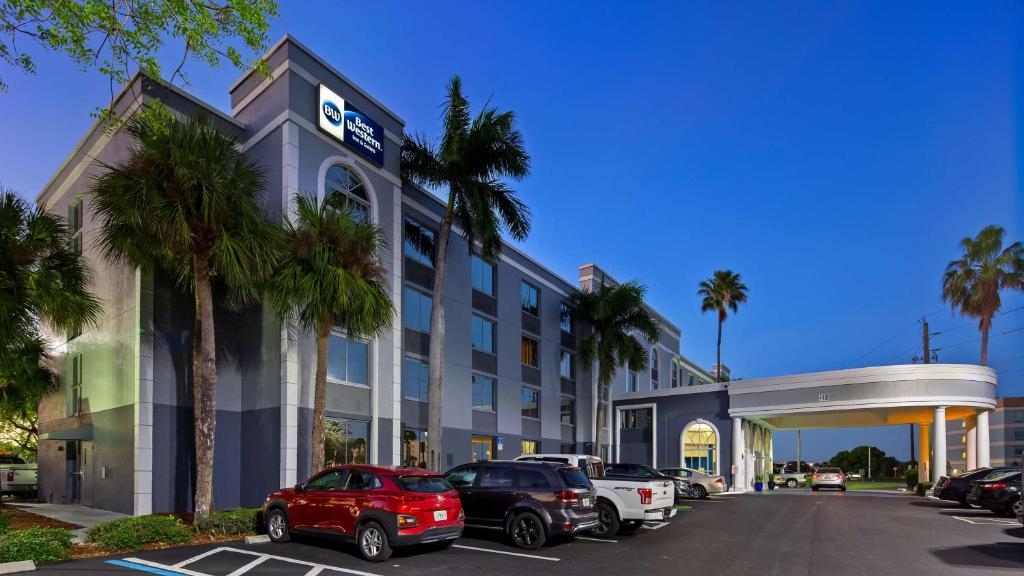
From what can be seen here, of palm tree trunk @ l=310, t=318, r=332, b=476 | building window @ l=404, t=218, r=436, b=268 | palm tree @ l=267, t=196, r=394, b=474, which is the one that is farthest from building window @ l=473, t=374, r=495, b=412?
palm tree trunk @ l=310, t=318, r=332, b=476

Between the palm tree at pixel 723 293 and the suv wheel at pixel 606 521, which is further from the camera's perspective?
the palm tree at pixel 723 293

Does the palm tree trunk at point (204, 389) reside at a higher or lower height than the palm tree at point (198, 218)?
lower

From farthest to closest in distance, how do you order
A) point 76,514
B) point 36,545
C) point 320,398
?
point 76,514, point 320,398, point 36,545

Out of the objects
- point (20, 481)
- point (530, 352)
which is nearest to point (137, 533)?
point (20, 481)

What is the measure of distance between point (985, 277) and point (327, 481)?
42321 millimetres

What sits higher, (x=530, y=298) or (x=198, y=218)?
(x=198, y=218)

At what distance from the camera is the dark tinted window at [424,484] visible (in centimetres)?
1245

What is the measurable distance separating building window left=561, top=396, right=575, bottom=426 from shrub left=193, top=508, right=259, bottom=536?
26.9 m

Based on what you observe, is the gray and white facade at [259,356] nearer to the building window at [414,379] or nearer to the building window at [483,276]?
the building window at [414,379]

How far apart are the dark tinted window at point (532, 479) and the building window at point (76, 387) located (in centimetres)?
1705

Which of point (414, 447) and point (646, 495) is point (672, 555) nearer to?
point (646, 495)

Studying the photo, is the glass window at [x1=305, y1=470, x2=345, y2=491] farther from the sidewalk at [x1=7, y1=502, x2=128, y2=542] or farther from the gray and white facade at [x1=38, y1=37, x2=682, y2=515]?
the gray and white facade at [x1=38, y1=37, x2=682, y2=515]

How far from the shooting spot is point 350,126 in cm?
2361

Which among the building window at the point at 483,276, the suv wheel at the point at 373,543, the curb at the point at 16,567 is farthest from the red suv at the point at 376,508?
the building window at the point at 483,276
